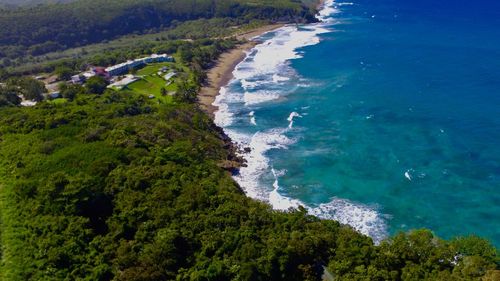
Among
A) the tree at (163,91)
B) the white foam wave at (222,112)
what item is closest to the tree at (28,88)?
the tree at (163,91)

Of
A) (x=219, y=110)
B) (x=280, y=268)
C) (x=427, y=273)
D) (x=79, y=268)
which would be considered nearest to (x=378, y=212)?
(x=427, y=273)

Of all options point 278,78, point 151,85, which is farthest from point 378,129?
point 151,85

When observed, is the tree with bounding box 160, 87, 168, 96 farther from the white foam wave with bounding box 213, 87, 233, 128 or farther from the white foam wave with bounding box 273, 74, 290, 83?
the white foam wave with bounding box 273, 74, 290, 83

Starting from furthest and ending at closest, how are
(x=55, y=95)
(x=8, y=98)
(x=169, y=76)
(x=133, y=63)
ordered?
(x=133, y=63) < (x=169, y=76) < (x=55, y=95) < (x=8, y=98)

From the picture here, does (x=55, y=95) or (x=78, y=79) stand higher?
(x=55, y=95)

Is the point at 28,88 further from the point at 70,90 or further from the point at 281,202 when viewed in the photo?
the point at 281,202

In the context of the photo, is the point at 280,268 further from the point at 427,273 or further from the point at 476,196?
the point at 476,196

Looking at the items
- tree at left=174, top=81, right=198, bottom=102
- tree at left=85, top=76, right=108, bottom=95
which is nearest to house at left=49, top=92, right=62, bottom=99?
tree at left=85, top=76, right=108, bottom=95
